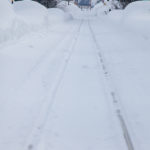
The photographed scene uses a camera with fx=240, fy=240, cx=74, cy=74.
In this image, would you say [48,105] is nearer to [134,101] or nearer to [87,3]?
[134,101]

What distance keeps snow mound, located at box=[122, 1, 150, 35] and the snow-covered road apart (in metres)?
4.31

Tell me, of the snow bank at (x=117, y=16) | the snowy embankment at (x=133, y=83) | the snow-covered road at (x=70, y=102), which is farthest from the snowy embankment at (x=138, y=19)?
the snow-covered road at (x=70, y=102)

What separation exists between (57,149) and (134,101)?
5.12ft

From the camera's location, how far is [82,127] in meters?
2.81

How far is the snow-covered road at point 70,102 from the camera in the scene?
2.55 meters

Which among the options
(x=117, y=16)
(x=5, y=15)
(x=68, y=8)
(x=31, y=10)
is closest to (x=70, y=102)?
(x=5, y=15)

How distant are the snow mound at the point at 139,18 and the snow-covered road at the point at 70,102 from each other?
4.31m

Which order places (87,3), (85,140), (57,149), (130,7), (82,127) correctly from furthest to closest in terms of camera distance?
(87,3) → (130,7) → (82,127) → (85,140) → (57,149)

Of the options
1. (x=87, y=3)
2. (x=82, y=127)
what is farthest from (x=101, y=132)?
(x=87, y=3)

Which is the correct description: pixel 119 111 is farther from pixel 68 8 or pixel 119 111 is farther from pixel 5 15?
pixel 68 8

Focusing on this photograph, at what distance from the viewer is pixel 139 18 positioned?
11711mm

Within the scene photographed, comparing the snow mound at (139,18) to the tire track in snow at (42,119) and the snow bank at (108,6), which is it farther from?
the snow bank at (108,6)

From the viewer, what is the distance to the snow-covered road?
2555 mm

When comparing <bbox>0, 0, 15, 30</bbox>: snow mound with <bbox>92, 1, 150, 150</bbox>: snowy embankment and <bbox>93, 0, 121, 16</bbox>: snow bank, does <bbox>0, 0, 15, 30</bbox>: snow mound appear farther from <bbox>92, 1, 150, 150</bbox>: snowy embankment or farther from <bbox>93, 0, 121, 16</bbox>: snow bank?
<bbox>93, 0, 121, 16</bbox>: snow bank
